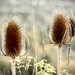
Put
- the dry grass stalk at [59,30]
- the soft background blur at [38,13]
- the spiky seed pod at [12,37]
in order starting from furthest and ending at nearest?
the soft background blur at [38,13], the dry grass stalk at [59,30], the spiky seed pod at [12,37]

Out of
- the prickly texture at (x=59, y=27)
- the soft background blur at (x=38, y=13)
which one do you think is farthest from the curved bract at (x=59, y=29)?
the soft background blur at (x=38, y=13)

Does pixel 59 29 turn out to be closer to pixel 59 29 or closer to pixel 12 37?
pixel 59 29

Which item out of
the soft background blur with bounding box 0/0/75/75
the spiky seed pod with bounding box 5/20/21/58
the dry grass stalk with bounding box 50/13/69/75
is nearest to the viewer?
the spiky seed pod with bounding box 5/20/21/58

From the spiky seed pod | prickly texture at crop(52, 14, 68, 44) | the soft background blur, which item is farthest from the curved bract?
the soft background blur

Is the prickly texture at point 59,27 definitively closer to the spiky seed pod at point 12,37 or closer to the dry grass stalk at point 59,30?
the dry grass stalk at point 59,30

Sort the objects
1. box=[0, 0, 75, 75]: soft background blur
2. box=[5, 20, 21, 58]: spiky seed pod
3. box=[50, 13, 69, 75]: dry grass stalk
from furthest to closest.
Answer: box=[0, 0, 75, 75]: soft background blur, box=[50, 13, 69, 75]: dry grass stalk, box=[5, 20, 21, 58]: spiky seed pod

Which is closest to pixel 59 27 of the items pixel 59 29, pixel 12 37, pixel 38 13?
pixel 59 29

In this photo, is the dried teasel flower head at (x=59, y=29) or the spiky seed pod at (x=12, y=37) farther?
the dried teasel flower head at (x=59, y=29)

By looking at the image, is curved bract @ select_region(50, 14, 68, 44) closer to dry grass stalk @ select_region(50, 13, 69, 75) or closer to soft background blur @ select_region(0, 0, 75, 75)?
dry grass stalk @ select_region(50, 13, 69, 75)
